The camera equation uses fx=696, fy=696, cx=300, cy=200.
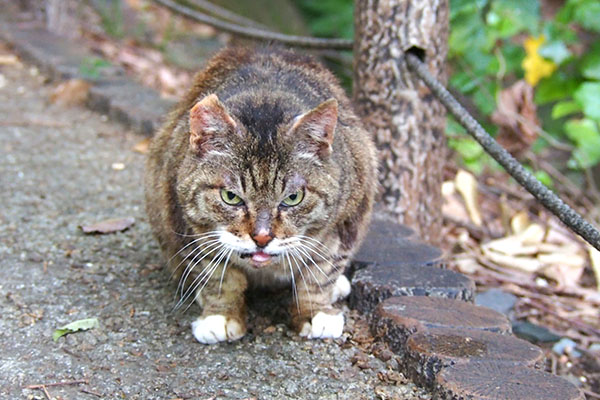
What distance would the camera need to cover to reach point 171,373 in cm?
241

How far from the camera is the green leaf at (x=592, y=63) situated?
4.80m

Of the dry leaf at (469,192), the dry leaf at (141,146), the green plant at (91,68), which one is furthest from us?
the green plant at (91,68)

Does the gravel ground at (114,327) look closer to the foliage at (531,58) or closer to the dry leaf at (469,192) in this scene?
the dry leaf at (469,192)

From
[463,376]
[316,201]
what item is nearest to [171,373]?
[316,201]

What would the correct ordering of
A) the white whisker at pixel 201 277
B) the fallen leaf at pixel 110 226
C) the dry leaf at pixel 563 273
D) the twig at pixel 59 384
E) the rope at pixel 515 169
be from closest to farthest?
the twig at pixel 59 384
the rope at pixel 515 169
the white whisker at pixel 201 277
the fallen leaf at pixel 110 226
the dry leaf at pixel 563 273

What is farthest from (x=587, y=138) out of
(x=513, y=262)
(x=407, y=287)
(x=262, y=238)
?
(x=262, y=238)

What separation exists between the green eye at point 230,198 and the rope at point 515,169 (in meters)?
1.10

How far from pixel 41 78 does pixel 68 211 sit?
247 cm

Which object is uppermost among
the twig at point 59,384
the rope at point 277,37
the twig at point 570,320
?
the rope at point 277,37

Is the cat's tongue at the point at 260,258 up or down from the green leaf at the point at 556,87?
down

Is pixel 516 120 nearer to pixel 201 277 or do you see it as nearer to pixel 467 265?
pixel 467 265

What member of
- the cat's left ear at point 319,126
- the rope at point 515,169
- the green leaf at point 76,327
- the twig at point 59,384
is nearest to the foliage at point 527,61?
the rope at point 515,169

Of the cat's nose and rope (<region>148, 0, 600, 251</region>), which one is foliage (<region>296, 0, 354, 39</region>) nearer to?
rope (<region>148, 0, 600, 251</region>)

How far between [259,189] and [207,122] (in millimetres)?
289
